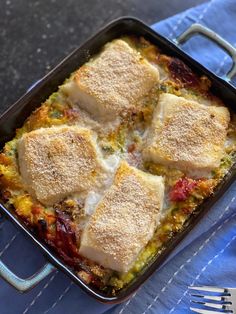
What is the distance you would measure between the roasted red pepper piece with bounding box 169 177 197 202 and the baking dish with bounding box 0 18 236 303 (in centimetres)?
7

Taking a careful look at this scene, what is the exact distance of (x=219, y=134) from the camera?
223 cm

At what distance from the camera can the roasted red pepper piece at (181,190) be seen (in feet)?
7.03

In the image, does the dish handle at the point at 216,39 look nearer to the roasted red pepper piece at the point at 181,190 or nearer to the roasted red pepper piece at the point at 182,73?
the roasted red pepper piece at the point at 182,73

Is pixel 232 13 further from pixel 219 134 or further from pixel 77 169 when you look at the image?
pixel 77 169

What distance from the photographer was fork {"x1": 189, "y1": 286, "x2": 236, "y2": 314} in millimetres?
2174

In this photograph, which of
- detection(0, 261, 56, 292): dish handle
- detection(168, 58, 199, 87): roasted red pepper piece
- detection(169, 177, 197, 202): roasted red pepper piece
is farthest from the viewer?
detection(168, 58, 199, 87): roasted red pepper piece

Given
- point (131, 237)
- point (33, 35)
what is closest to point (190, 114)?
point (131, 237)

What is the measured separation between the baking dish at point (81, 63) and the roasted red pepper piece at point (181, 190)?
7cm

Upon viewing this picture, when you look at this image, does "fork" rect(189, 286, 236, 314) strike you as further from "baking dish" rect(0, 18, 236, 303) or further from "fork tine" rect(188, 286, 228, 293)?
"baking dish" rect(0, 18, 236, 303)

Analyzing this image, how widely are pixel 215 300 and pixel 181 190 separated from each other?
1.35ft

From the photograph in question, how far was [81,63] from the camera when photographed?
2365 mm

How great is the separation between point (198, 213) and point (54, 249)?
503 mm

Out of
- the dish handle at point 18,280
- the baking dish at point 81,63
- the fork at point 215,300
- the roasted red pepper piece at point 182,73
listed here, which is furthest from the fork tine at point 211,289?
the roasted red pepper piece at point 182,73

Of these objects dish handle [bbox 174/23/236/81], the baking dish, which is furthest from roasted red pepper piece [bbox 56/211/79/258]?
dish handle [bbox 174/23/236/81]
